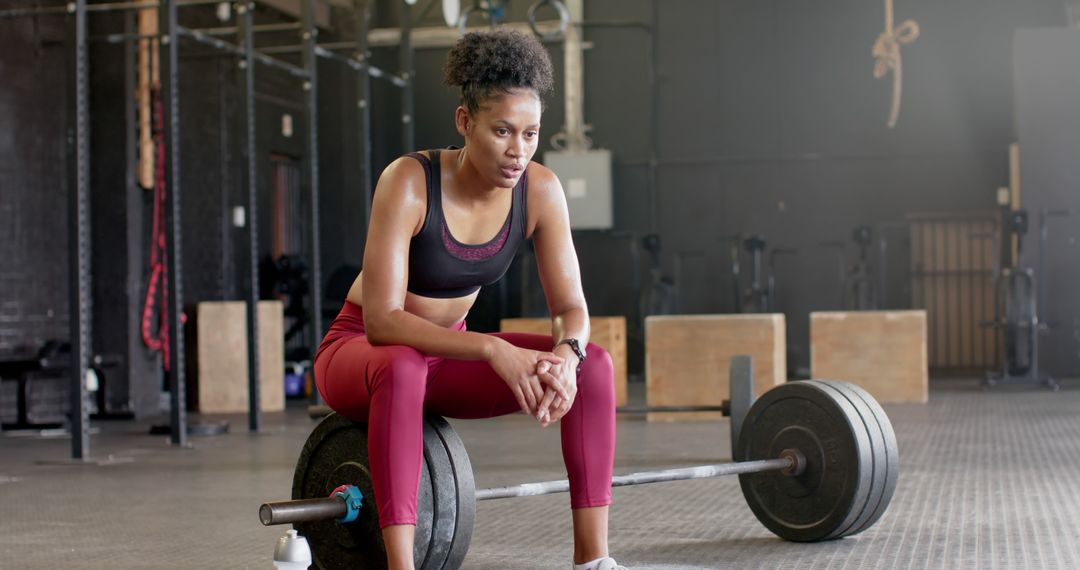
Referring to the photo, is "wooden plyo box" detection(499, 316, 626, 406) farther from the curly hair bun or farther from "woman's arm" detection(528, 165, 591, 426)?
the curly hair bun

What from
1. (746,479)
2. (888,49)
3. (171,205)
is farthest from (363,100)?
(746,479)

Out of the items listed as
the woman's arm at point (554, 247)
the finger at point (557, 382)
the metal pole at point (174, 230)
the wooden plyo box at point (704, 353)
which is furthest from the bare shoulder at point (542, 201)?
the wooden plyo box at point (704, 353)

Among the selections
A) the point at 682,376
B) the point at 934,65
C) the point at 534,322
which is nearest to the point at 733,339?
the point at 682,376

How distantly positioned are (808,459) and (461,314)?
0.92 meters

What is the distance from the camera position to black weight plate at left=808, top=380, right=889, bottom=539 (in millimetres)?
2693

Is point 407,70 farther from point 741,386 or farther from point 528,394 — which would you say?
point 528,394

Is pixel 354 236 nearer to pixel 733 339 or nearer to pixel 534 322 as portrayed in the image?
pixel 534 322

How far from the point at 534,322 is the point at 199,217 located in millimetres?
2668

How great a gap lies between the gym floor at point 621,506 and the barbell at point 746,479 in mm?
92

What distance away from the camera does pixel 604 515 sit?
215 centimetres

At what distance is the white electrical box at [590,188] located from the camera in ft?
33.7

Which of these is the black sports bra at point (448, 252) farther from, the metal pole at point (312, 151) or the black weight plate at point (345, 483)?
the metal pole at point (312, 151)

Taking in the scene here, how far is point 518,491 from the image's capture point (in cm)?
229

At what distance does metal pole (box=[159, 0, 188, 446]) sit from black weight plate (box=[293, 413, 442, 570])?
10.8 ft
